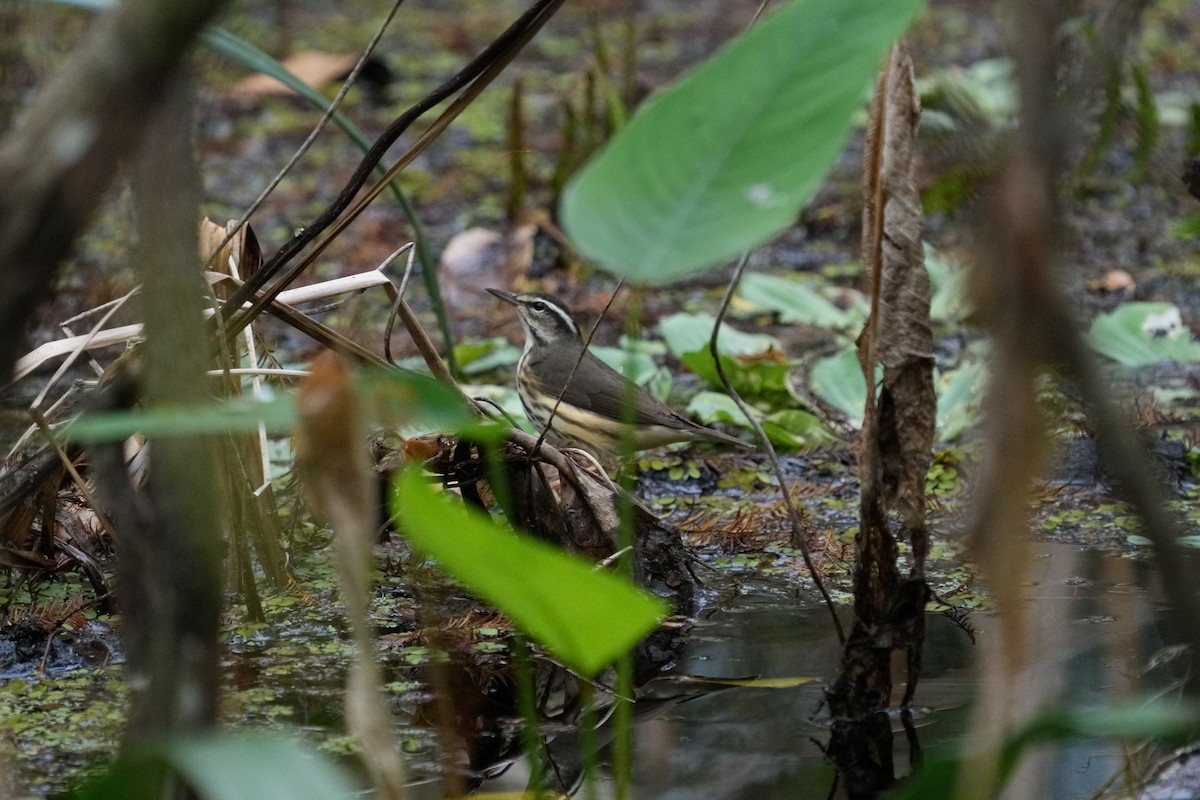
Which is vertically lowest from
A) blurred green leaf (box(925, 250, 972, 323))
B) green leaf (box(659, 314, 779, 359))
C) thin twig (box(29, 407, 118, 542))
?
thin twig (box(29, 407, 118, 542))

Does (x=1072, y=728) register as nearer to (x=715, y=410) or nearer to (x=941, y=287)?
(x=715, y=410)

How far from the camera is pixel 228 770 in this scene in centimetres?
139

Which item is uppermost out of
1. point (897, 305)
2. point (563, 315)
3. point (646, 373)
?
point (563, 315)

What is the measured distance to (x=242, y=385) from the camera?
354cm

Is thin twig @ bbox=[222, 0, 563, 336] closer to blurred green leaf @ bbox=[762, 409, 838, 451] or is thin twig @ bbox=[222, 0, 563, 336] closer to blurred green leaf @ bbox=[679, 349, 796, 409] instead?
blurred green leaf @ bbox=[762, 409, 838, 451]

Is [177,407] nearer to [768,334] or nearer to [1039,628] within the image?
[1039,628]

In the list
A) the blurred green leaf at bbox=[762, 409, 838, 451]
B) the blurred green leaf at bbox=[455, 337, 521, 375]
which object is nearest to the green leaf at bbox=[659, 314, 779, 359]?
the blurred green leaf at bbox=[762, 409, 838, 451]

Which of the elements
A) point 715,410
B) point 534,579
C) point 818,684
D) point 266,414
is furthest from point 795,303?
point 266,414

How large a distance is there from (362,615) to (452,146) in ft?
23.8

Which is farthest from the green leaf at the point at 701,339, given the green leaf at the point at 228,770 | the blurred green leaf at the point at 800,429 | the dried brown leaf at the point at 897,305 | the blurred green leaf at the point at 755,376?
the green leaf at the point at 228,770

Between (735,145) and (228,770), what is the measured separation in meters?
0.84

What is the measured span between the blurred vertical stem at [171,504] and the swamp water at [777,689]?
40.1 inches

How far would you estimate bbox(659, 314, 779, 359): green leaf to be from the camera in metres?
5.31

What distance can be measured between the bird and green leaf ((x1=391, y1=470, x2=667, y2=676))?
3.06m
